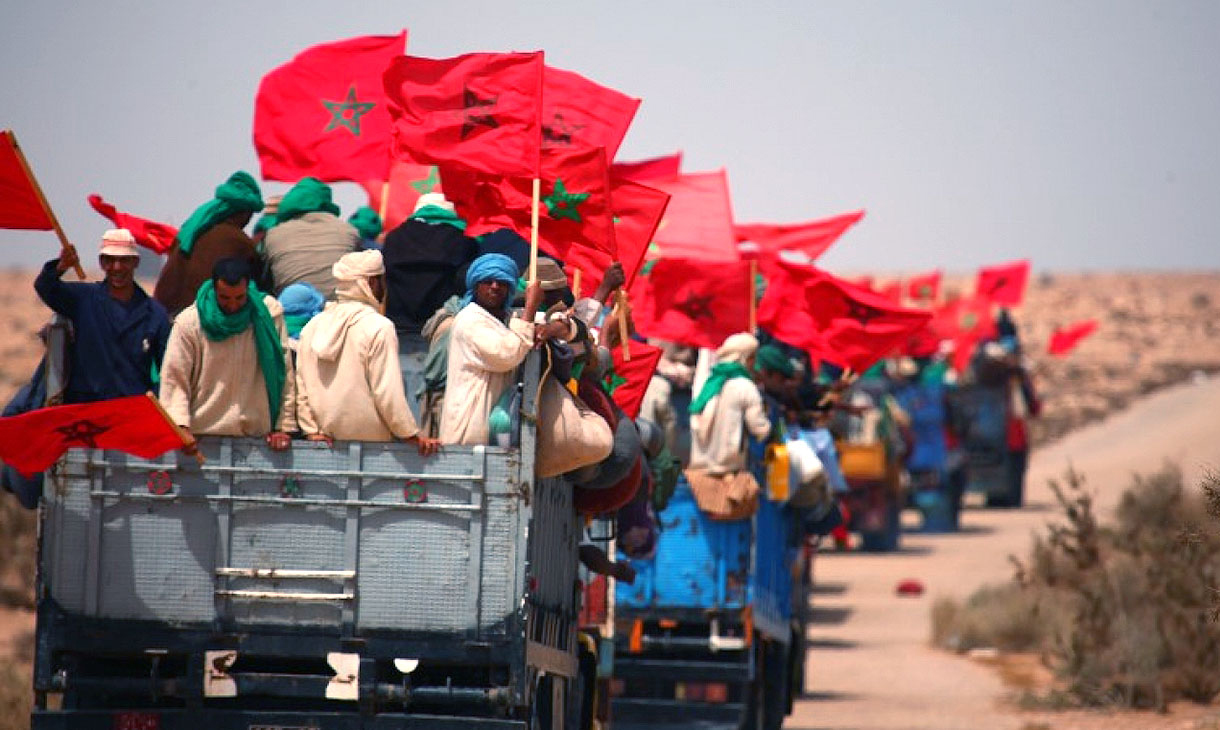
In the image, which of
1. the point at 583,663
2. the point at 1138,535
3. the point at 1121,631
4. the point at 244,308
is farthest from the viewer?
the point at 1138,535

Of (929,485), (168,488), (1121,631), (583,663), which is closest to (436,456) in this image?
(168,488)

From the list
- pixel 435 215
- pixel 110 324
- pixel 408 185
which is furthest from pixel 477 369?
pixel 408 185

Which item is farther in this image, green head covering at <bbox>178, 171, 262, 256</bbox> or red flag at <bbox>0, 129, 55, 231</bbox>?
green head covering at <bbox>178, 171, 262, 256</bbox>

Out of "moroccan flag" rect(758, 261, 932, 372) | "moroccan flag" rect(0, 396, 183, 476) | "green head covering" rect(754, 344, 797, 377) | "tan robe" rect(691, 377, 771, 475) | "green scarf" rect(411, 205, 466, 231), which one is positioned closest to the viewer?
"moroccan flag" rect(0, 396, 183, 476)

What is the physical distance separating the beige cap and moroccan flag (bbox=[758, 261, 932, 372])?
7025 millimetres

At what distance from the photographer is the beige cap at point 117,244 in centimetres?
1033

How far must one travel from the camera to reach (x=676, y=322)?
1600 cm

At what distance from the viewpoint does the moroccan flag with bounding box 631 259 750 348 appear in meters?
16.0

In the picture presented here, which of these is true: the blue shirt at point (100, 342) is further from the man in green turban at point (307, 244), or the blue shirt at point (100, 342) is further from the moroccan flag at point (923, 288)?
the moroccan flag at point (923, 288)

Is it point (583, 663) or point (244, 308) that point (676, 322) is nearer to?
point (583, 663)

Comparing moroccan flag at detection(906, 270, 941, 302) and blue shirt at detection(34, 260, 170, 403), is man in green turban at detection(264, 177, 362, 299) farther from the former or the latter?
moroccan flag at detection(906, 270, 941, 302)

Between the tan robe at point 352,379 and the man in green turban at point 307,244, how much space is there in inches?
80.9

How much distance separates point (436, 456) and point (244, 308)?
3.73 feet

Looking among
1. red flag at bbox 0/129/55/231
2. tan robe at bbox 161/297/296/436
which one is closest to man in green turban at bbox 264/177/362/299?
red flag at bbox 0/129/55/231
